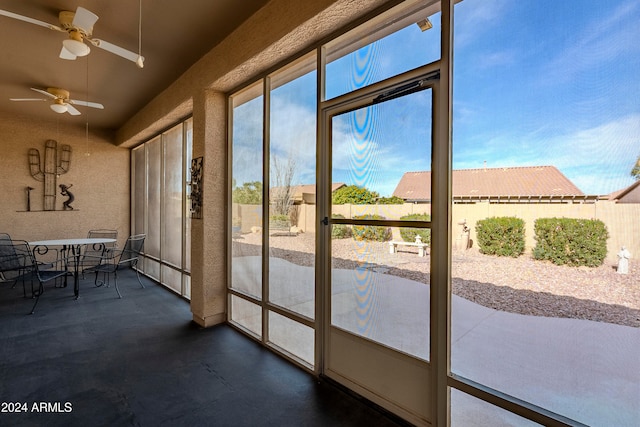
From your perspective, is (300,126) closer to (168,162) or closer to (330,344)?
(330,344)

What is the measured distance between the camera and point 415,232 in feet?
6.50

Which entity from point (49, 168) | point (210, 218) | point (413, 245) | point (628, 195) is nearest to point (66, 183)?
point (49, 168)

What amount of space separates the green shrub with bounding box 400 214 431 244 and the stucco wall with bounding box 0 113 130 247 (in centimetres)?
680

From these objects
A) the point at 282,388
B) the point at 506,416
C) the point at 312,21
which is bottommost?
the point at 282,388

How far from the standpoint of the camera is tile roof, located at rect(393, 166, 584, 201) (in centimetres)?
149

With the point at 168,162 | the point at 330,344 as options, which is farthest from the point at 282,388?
the point at 168,162

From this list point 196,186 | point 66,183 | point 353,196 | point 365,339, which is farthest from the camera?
point 66,183

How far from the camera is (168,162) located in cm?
518

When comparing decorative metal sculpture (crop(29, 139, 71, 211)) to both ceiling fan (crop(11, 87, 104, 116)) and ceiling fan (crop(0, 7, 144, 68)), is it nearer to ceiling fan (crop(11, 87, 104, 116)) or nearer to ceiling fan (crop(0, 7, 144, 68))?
ceiling fan (crop(11, 87, 104, 116))

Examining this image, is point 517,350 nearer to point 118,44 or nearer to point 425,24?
point 425,24

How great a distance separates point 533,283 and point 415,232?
25.8 inches

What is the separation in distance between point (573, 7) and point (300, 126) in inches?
73.7

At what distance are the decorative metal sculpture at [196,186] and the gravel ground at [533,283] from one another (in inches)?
88.8

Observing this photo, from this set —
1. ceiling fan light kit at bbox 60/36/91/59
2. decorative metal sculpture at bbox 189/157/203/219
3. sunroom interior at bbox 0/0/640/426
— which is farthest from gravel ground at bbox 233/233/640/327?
ceiling fan light kit at bbox 60/36/91/59
